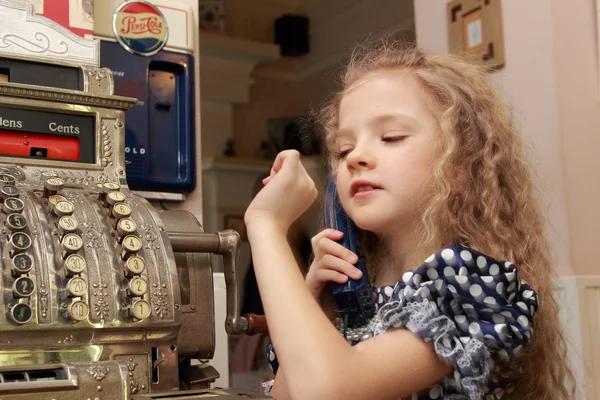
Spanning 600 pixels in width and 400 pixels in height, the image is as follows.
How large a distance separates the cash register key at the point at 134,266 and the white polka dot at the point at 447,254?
0.45m

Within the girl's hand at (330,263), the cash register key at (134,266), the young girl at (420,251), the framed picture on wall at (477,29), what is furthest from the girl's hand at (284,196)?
the framed picture on wall at (477,29)

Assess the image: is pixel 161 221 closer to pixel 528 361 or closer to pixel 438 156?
pixel 438 156

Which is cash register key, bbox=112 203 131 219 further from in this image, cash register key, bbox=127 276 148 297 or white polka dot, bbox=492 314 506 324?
white polka dot, bbox=492 314 506 324

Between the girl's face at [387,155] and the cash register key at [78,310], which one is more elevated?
the girl's face at [387,155]

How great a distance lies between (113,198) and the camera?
1.10 meters

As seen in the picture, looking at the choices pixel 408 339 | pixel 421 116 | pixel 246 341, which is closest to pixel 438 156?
pixel 421 116

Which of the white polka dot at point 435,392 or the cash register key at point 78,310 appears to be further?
the white polka dot at point 435,392

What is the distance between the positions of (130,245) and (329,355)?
0.34m

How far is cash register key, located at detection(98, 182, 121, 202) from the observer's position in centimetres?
112

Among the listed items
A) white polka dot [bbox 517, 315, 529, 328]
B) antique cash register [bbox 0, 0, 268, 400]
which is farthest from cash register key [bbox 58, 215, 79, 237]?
white polka dot [bbox 517, 315, 529, 328]

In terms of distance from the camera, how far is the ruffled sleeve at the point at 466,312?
1004 mm

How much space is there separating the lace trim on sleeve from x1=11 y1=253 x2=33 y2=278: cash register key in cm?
54

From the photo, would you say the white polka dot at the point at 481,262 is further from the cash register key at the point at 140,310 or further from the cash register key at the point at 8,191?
the cash register key at the point at 8,191

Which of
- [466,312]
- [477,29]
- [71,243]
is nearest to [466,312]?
[466,312]
